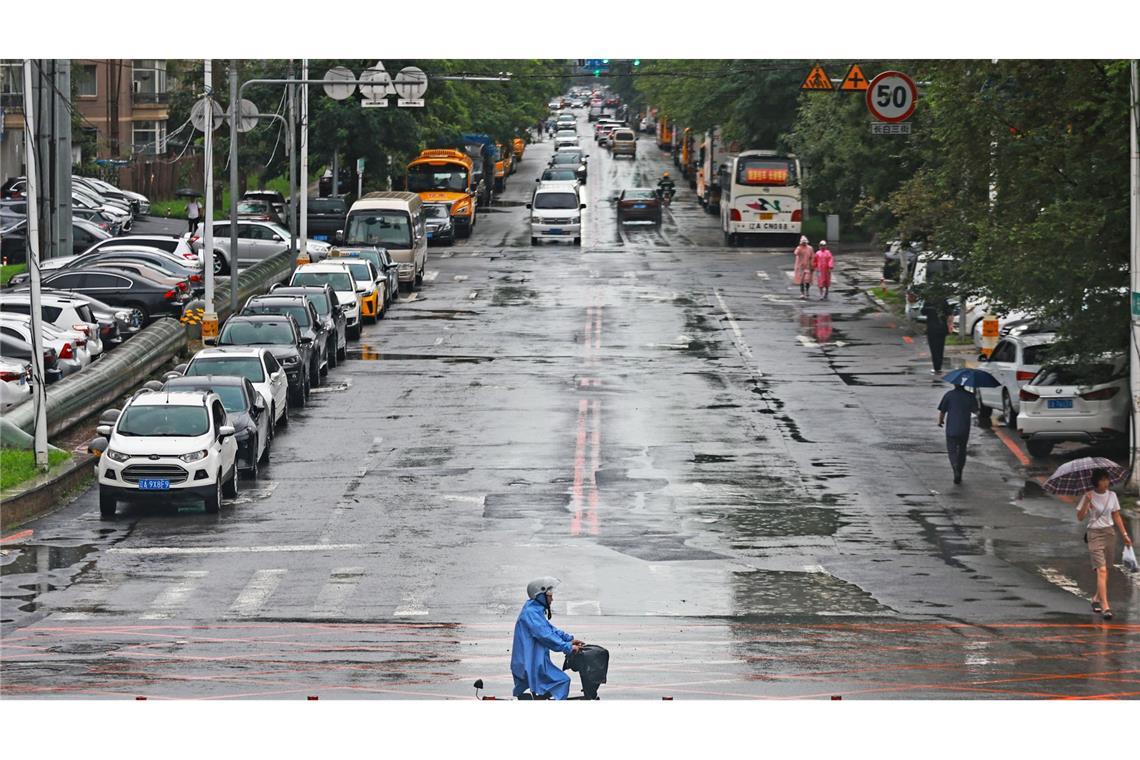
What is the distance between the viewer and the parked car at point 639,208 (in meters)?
76.2

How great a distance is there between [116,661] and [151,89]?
8863cm

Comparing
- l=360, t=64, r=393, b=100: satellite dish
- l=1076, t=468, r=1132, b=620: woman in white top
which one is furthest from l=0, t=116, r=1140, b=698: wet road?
l=360, t=64, r=393, b=100: satellite dish

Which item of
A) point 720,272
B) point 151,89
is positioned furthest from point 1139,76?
point 151,89

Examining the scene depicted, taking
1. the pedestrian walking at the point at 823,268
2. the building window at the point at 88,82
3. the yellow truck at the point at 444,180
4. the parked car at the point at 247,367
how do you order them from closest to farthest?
1. the parked car at the point at 247,367
2. the pedestrian walking at the point at 823,268
3. the yellow truck at the point at 444,180
4. the building window at the point at 88,82

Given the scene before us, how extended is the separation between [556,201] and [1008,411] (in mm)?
38094

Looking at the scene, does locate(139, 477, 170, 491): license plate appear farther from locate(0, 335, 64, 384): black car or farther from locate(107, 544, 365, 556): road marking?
locate(0, 335, 64, 384): black car

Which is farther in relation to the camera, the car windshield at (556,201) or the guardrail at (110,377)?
the car windshield at (556,201)

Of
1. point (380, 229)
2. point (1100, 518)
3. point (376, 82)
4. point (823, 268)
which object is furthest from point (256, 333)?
point (823, 268)

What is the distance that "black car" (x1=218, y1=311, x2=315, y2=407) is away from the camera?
33.4 m

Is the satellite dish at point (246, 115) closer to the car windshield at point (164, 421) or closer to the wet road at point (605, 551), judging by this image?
the wet road at point (605, 551)

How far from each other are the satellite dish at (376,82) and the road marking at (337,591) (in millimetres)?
25701

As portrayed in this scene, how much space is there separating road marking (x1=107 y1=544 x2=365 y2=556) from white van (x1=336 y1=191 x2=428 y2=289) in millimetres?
30594

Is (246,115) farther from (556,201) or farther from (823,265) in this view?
(556,201)

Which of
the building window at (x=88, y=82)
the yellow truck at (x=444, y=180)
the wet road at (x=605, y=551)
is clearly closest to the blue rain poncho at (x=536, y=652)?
the wet road at (x=605, y=551)
